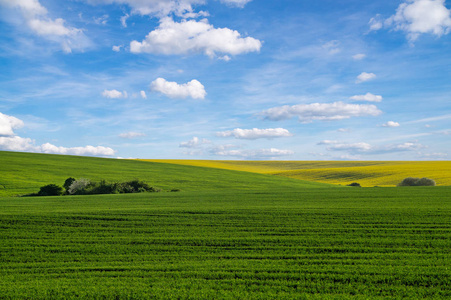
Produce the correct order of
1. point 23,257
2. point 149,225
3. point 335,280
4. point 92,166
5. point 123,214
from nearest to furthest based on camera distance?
1. point 335,280
2. point 23,257
3. point 149,225
4. point 123,214
5. point 92,166

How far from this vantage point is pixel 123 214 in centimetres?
1512

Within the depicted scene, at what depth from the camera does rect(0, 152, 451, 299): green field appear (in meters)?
7.00

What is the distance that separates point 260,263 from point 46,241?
7.03 meters

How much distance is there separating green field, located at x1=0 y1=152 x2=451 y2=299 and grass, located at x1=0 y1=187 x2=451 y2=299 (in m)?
0.03

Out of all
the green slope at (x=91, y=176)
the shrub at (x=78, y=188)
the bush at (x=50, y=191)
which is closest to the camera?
the bush at (x=50, y=191)

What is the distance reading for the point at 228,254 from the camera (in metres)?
9.34

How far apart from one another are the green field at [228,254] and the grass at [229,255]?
0.03 m

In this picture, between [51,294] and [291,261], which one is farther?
[291,261]

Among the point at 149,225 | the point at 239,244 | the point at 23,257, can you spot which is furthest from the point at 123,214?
the point at 239,244

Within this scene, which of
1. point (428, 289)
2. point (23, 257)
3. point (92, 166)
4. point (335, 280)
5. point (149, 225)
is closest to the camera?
point (428, 289)

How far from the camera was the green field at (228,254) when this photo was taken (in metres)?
7.00

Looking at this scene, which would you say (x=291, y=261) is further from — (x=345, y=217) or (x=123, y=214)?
(x=123, y=214)

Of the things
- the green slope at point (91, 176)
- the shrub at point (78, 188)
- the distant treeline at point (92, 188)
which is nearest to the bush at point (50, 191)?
the distant treeline at point (92, 188)

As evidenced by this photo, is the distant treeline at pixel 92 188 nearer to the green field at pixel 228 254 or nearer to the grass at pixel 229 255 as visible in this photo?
the green field at pixel 228 254
